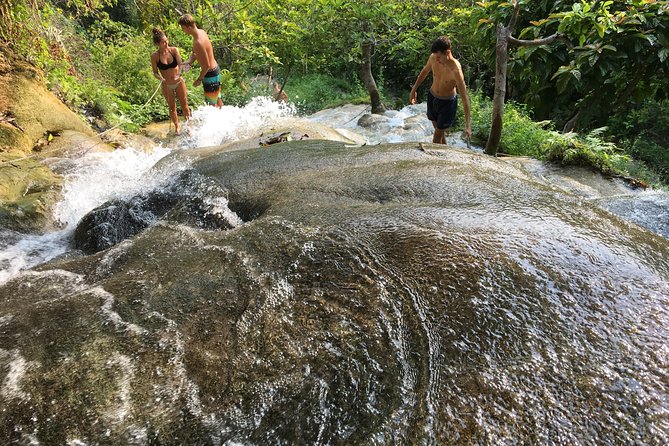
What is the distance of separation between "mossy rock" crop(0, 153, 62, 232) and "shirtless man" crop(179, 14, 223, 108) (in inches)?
129

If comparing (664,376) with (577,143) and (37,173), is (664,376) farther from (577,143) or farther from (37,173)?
(37,173)

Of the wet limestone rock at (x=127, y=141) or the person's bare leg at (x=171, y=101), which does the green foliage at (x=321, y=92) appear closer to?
the person's bare leg at (x=171, y=101)

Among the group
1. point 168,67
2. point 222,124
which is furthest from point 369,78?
point 168,67

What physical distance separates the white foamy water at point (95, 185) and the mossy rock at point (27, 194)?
0.11 meters

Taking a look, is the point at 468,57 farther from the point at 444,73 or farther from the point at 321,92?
the point at 444,73

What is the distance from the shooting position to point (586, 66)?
7141mm

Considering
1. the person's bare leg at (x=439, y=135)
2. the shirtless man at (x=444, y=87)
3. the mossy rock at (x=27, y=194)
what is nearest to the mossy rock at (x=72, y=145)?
the mossy rock at (x=27, y=194)

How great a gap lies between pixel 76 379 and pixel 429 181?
8.00 feet

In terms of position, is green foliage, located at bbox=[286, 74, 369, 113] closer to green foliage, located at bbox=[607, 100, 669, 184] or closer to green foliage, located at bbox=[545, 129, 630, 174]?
green foliage, located at bbox=[607, 100, 669, 184]

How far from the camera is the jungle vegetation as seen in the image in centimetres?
634

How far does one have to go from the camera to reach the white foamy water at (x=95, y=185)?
3.73 metres

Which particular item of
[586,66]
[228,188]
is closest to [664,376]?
[228,188]

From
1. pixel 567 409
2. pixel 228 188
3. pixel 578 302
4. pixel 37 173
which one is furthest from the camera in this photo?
pixel 37 173

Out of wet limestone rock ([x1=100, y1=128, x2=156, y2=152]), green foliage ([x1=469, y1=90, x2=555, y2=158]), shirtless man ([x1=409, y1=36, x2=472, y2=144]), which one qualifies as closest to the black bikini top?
wet limestone rock ([x1=100, y1=128, x2=156, y2=152])
